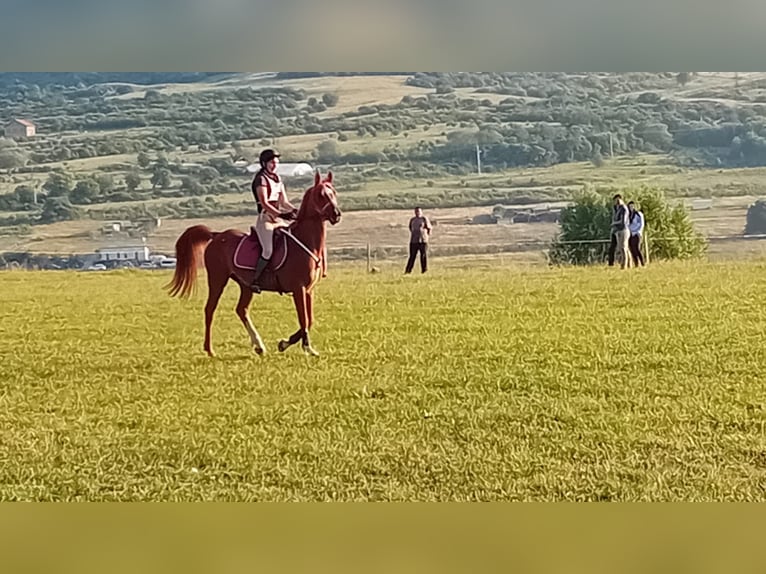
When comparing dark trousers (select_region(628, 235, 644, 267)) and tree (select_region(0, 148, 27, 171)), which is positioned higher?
tree (select_region(0, 148, 27, 171))

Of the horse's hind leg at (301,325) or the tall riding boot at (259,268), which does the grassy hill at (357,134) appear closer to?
the tall riding boot at (259,268)

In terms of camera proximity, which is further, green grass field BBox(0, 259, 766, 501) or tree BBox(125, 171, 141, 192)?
tree BBox(125, 171, 141, 192)

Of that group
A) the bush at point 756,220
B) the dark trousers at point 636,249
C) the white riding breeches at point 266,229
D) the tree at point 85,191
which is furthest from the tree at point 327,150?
the bush at point 756,220

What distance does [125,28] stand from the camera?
530 centimetres

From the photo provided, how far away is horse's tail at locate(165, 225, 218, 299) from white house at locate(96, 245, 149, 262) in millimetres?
168

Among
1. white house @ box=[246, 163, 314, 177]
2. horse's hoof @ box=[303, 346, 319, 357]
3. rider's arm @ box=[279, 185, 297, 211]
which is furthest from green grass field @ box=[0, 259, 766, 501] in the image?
white house @ box=[246, 163, 314, 177]

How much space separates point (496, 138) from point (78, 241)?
7.10ft

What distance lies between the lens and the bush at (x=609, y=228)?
5.41 m

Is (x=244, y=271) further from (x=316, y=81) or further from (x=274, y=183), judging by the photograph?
(x=316, y=81)

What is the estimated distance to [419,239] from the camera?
5457 mm

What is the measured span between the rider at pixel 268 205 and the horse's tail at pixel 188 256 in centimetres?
26

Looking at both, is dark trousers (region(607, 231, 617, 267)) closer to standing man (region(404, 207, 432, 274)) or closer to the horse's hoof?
standing man (region(404, 207, 432, 274))

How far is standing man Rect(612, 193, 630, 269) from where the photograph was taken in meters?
5.41

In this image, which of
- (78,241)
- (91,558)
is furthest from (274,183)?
(91,558)
